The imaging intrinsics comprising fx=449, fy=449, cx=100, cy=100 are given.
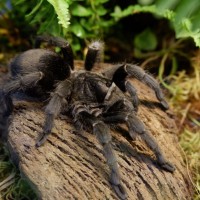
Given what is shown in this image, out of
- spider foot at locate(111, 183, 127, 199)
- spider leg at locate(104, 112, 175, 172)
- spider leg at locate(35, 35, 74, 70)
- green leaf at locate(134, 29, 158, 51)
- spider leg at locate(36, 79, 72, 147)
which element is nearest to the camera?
spider foot at locate(111, 183, 127, 199)

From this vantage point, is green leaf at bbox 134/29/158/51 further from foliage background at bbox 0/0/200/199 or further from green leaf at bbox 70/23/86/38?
green leaf at bbox 70/23/86/38

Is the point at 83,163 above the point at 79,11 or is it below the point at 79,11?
below

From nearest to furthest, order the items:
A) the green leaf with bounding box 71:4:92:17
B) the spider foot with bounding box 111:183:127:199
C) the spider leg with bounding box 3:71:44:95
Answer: the spider foot with bounding box 111:183:127:199
the spider leg with bounding box 3:71:44:95
the green leaf with bounding box 71:4:92:17

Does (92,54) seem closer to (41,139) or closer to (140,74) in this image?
(140,74)

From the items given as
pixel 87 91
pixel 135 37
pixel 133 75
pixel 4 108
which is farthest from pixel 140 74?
pixel 135 37

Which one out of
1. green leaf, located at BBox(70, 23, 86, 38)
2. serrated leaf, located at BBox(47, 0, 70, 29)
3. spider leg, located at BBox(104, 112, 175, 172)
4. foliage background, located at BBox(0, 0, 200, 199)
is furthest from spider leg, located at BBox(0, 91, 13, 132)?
green leaf, located at BBox(70, 23, 86, 38)

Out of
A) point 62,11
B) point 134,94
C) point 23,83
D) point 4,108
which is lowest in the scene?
point 4,108

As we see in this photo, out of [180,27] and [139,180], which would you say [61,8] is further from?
[139,180]
